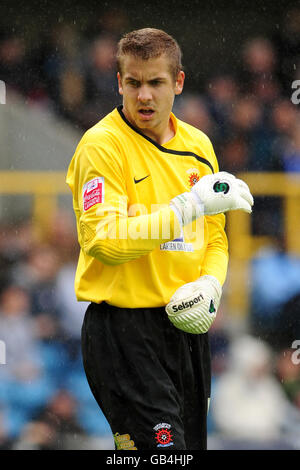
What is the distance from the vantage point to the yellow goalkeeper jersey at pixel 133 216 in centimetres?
232

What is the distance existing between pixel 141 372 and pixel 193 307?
0.27 meters

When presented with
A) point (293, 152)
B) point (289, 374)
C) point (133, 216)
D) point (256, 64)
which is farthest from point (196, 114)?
point (133, 216)

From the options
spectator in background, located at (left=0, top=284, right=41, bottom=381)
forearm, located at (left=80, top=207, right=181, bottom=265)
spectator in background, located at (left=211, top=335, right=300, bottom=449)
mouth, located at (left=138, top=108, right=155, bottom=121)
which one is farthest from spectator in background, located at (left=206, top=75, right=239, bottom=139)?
forearm, located at (left=80, top=207, right=181, bottom=265)

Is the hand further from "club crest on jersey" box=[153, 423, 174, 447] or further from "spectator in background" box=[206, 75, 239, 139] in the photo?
"spectator in background" box=[206, 75, 239, 139]

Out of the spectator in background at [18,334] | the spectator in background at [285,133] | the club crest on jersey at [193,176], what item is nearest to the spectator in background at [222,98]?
the spectator in background at [285,133]

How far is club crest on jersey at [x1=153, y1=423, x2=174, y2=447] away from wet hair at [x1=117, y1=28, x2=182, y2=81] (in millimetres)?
1146

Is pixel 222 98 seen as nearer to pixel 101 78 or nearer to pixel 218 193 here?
pixel 101 78

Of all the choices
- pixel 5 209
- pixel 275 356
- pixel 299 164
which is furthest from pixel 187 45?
pixel 275 356

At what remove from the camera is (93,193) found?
2.37m

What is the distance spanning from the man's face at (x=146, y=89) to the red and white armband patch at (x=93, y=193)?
11.3 inches

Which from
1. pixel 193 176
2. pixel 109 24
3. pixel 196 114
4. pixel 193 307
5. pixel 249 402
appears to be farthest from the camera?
pixel 109 24

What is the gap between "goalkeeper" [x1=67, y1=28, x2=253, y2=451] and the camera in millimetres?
2357

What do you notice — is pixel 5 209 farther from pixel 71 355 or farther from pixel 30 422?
pixel 30 422

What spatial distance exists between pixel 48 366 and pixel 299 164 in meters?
2.07
